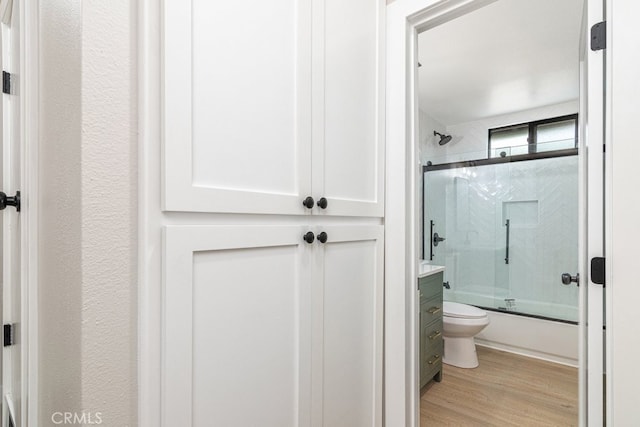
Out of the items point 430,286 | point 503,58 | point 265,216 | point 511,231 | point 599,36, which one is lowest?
point 430,286

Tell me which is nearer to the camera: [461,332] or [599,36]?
[599,36]

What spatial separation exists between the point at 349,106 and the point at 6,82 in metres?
1.28

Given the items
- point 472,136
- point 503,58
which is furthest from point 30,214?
point 472,136

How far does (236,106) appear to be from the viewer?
775 millimetres

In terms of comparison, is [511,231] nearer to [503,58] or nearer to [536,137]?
[536,137]

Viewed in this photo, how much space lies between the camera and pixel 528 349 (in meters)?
2.79

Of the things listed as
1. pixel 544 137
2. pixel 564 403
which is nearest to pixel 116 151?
pixel 564 403

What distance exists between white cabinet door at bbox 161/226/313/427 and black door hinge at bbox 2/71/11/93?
114 cm

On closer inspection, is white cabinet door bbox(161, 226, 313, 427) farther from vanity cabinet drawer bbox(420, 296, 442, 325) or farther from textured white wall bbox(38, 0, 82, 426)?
vanity cabinet drawer bbox(420, 296, 442, 325)

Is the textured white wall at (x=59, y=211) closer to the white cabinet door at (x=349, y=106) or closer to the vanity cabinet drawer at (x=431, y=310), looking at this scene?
the white cabinet door at (x=349, y=106)

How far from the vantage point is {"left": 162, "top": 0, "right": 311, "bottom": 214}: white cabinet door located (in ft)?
2.15

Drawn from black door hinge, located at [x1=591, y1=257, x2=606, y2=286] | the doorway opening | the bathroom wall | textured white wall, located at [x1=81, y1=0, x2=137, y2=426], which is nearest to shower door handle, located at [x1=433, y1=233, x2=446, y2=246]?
the doorway opening

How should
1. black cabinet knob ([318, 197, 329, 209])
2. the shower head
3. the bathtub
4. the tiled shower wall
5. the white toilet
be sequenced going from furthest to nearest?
the shower head → the tiled shower wall → the bathtub → the white toilet → black cabinet knob ([318, 197, 329, 209])

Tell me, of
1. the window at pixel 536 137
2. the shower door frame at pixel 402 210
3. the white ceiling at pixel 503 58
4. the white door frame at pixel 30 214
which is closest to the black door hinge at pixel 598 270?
the shower door frame at pixel 402 210
